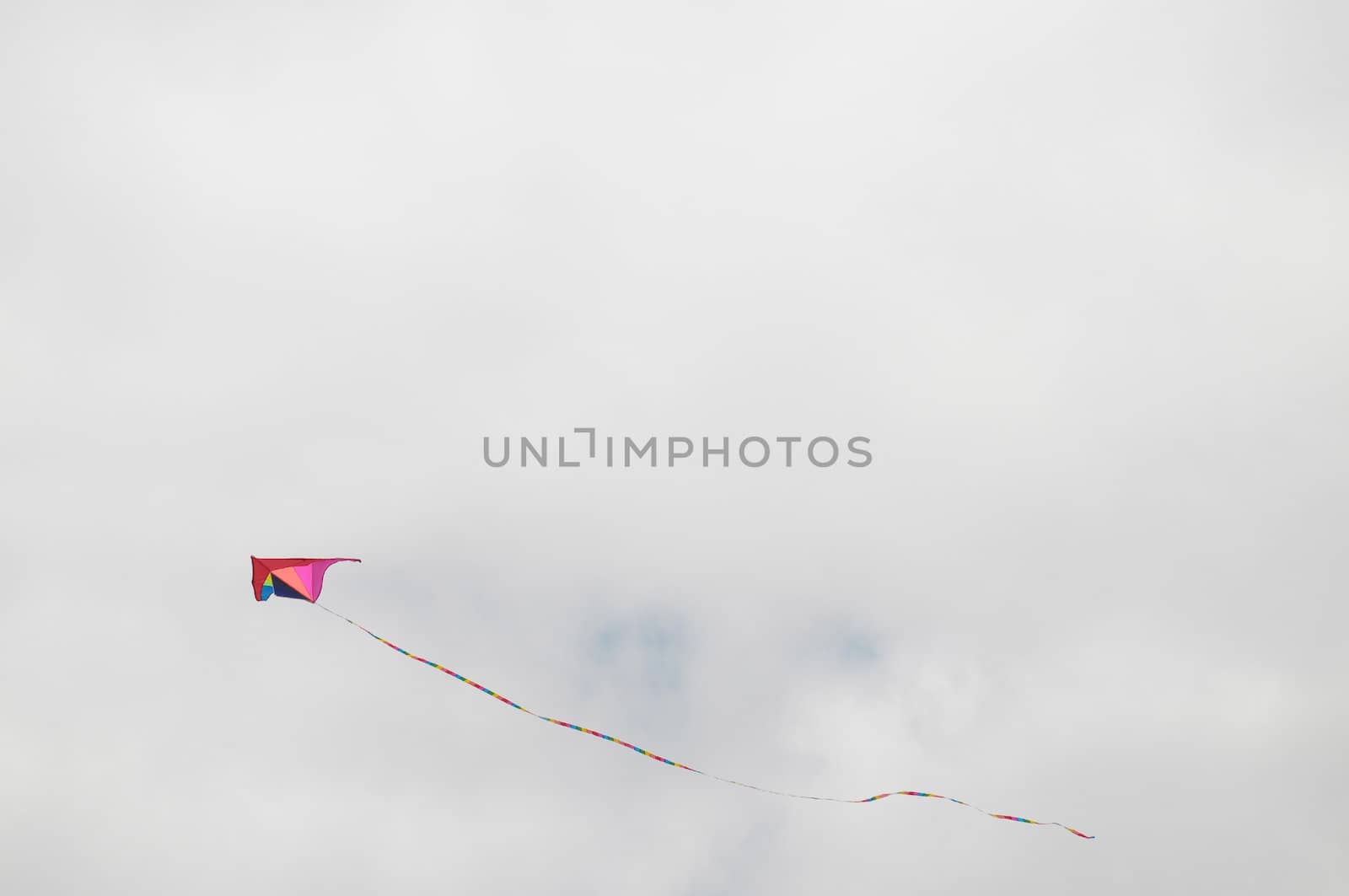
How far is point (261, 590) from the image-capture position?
209ft

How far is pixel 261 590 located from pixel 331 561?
162 inches

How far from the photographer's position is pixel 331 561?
63.8 meters
